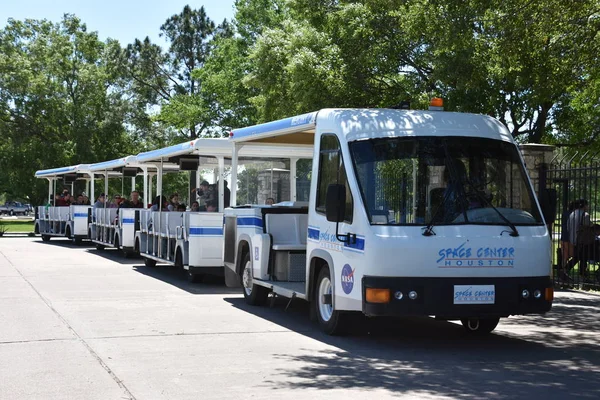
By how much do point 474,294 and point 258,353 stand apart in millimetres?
2326

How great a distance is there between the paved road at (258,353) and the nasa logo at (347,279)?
24.5 inches

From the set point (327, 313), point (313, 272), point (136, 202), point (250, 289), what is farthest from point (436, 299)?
point (136, 202)

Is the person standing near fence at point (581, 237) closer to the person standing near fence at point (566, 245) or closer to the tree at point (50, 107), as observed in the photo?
the person standing near fence at point (566, 245)

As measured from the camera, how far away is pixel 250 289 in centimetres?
1363

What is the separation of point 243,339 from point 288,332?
0.84 meters

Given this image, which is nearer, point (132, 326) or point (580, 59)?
point (132, 326)

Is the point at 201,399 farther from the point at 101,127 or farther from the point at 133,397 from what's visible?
the point at 101,127

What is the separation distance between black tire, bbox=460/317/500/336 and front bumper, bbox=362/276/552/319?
1.12 meters

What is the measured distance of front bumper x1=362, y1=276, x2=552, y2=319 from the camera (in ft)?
30.5

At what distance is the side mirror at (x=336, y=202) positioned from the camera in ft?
32.5

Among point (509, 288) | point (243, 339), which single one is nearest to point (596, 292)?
point (509, 288)

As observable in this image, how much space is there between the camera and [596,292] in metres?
16.3

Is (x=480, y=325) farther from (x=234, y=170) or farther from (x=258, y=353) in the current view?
(x=234, y=170)

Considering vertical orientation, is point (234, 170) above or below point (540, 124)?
below
